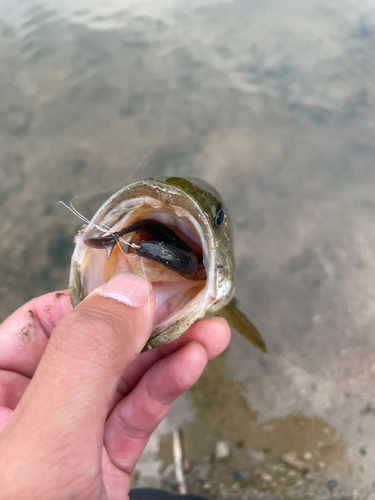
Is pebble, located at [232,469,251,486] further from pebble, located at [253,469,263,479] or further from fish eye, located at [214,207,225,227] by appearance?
fish eye, located at [214,207,225,227]

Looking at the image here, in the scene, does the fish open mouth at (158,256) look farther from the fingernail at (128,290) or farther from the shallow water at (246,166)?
the shallow water at (246,166)

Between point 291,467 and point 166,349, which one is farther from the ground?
point 166,349

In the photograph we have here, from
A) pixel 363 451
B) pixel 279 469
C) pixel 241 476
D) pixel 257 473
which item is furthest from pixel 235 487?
pixel 363 451

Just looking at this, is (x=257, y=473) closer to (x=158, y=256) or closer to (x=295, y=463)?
(x=295, y=463)

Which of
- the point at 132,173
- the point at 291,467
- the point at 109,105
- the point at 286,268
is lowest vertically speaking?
the point at 291,467

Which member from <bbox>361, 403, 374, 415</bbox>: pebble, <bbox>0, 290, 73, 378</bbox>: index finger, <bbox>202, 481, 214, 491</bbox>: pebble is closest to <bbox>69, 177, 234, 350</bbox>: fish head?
<bbox>0, 290, 73, 378</bbox>: index finger

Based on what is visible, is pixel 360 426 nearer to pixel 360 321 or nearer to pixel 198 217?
pixel 360 321

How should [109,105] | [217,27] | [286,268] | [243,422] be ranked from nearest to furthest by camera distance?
[243,422]
[286,268]
[109,105]
[217,27]

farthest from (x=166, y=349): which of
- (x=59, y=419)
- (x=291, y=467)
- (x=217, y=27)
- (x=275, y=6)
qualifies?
(x=275, y=6)
